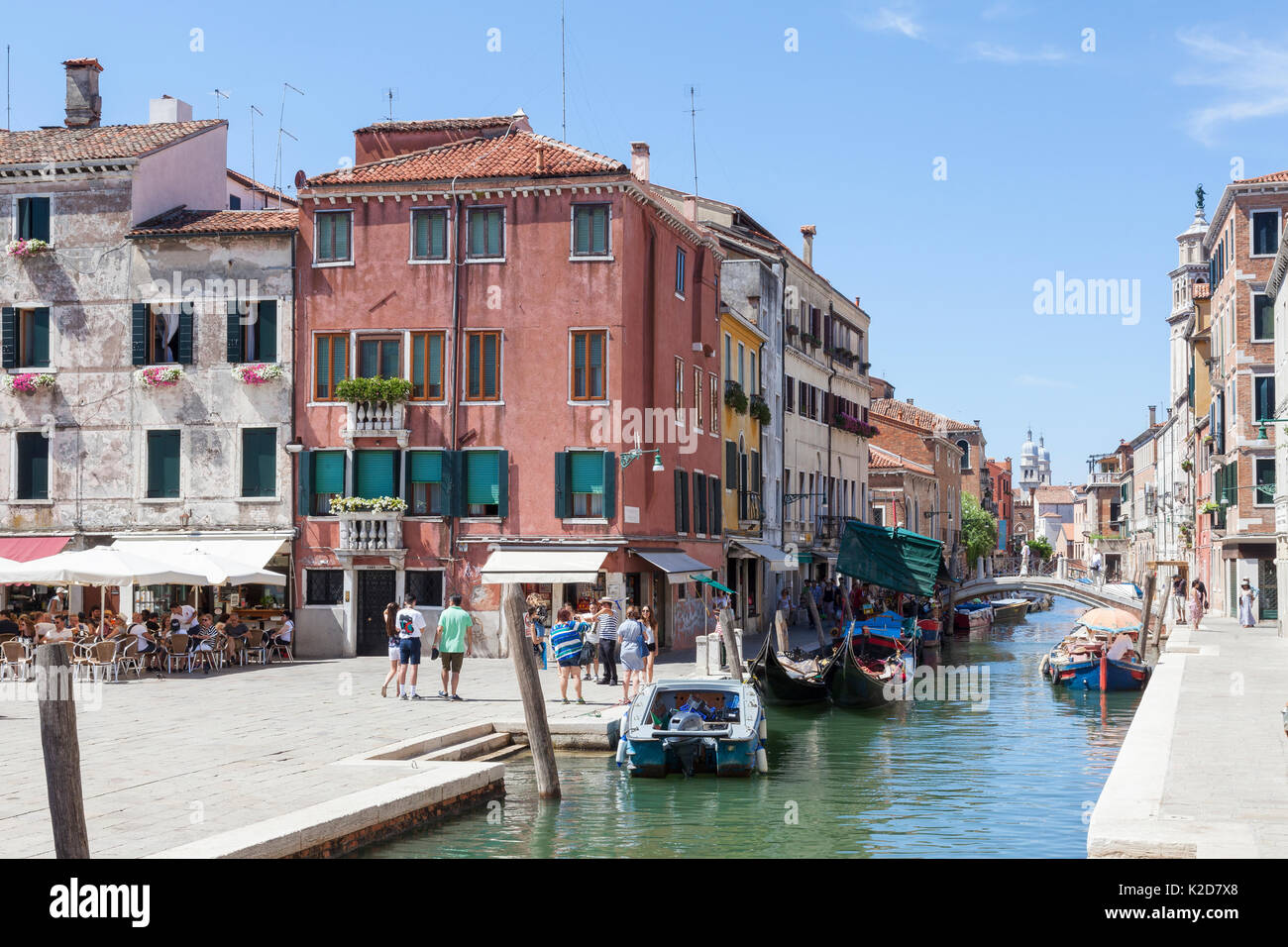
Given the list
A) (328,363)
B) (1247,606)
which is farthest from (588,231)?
(1247,606)

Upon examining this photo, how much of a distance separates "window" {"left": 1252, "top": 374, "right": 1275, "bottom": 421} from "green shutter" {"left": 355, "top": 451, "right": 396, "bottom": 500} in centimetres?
2489

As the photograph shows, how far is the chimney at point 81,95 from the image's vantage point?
3334cm

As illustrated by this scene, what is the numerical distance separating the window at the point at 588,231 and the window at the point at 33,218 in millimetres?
11123

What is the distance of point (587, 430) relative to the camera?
28.7 meters

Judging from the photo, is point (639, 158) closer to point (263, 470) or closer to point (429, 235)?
point (429, 235)

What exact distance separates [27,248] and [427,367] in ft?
28.8

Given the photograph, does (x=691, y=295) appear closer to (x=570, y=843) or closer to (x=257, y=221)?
(x=257, y=221)

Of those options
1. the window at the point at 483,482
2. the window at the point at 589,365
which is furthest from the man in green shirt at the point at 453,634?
the window at the point at 589,365

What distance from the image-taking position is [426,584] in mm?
29156

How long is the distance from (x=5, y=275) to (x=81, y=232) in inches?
76.2

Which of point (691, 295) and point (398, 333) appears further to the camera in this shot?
point (691, 295)

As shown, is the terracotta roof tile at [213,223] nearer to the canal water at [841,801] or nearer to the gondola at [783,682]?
the gondola at [783,682]

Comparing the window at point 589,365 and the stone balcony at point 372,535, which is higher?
the window at point 589,365

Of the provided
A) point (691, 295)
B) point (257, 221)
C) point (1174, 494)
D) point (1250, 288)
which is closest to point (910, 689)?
point (691, 295)
